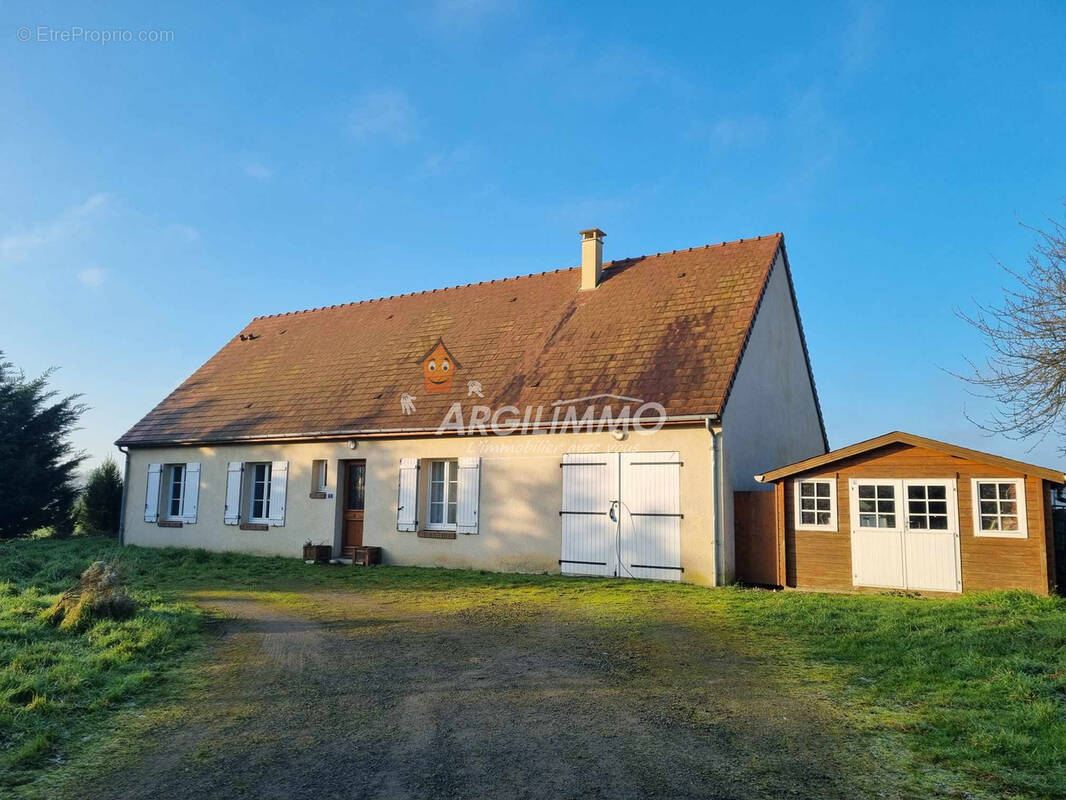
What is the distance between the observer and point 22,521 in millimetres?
20984

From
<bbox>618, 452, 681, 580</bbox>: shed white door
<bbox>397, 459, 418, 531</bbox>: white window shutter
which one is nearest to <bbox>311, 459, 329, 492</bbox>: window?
<bbox>397, 459, 418, 531</bbox>: white window shutter

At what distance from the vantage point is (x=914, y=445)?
10.8 m

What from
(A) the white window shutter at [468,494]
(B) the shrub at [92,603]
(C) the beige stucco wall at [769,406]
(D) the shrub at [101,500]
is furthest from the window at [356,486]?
(D) the shrub at [101,500]

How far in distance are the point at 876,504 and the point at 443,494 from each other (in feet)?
24.9

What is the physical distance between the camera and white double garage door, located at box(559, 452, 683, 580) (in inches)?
473

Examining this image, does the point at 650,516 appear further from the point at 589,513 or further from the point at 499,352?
the point at 499,352

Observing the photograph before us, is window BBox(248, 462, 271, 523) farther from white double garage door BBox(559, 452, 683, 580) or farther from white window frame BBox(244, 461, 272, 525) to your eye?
white double garage door BBox(559, 452, 683, 580)

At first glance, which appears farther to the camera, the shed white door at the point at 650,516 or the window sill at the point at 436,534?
the window sill at the point at 436,534

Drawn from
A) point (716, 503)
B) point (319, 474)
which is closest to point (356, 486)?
point (319, 474)

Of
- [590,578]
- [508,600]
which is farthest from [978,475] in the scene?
[508,600]

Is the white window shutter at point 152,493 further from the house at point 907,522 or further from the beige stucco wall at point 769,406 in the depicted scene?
the house at point 907,522

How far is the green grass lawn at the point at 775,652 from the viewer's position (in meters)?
4.69

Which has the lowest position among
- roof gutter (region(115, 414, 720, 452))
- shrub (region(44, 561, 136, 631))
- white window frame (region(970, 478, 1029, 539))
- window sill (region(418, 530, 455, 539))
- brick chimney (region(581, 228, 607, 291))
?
shrub (region(44, 561, 136, 631))

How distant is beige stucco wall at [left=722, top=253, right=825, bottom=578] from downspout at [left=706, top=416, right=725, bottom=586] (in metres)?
0.13
